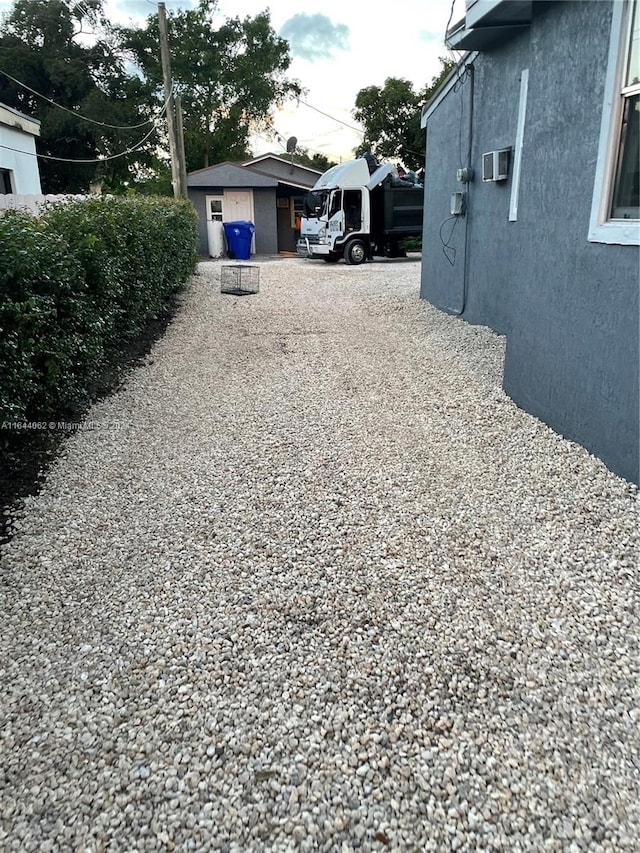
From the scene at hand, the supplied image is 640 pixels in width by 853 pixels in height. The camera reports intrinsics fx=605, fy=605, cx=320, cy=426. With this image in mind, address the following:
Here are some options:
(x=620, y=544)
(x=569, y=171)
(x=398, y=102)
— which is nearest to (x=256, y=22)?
(x=398, y=102)

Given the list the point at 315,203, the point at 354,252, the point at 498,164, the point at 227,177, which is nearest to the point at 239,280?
the point at 354,252

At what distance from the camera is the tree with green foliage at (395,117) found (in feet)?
107

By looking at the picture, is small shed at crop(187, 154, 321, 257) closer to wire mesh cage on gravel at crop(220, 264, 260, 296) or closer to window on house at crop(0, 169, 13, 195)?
window on house at crop(0, 169, 13, 195)

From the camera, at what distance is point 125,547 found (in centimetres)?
322

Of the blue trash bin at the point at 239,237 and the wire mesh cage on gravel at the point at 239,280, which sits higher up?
the blue trash bin at the point at 239,237

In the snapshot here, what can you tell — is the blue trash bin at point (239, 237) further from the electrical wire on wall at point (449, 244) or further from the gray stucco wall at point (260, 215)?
the electrical wire on wall at point (449, 244)

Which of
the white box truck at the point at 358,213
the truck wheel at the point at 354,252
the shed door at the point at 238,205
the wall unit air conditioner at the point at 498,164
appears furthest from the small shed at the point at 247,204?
the wall unit air conditioner at the point at 498,164

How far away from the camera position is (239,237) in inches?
799

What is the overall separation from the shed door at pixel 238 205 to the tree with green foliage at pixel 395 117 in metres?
14.3

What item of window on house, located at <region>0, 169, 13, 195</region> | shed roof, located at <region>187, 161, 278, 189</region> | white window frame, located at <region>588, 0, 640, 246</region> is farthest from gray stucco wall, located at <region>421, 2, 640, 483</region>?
shed roof, located at <region>187, 161, 278, 189</region>

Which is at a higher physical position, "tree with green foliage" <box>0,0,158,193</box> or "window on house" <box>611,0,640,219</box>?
"tree with green foliage" <box>0,0,158,193</box>

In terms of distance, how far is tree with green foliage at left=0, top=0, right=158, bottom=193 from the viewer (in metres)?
27.8

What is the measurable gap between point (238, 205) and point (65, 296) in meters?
19.6

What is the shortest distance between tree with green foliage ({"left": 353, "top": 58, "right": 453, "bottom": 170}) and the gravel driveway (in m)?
32.4
